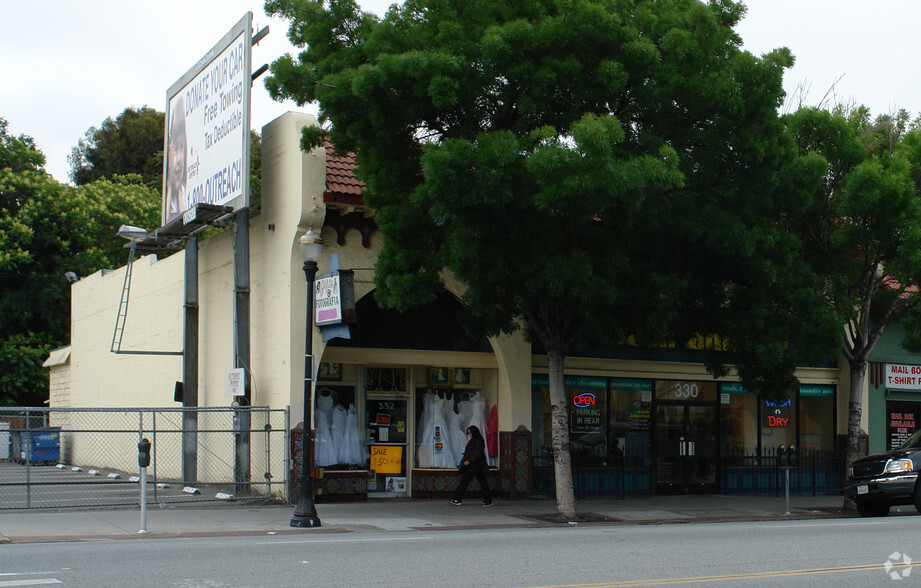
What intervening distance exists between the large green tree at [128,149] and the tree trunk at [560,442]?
39.4 meters

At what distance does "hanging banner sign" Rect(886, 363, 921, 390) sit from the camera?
24.3 metres

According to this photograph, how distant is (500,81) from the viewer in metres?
14.9

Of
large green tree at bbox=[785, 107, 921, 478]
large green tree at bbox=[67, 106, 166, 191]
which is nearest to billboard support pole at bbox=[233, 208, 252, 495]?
large green tree at bbox=[785, 107, 921, 478]

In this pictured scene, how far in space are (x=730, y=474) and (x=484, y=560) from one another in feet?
46.0

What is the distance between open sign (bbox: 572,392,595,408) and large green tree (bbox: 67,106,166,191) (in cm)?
3631

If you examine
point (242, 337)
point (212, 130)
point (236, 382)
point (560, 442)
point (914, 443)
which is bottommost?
point (914, 443)

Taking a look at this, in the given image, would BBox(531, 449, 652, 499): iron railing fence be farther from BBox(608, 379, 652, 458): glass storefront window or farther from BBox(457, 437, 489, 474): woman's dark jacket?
BBox(457, 437, 489, 474): woman's dark jacket

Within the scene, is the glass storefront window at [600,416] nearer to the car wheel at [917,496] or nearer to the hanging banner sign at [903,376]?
the car wheel at [917,496]

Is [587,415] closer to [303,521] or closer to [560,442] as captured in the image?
[560,442]

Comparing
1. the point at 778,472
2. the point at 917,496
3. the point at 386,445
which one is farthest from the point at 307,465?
the point at 778,472

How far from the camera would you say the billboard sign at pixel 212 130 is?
58.2ft

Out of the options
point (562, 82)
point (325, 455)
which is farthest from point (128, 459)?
point (562, 82)

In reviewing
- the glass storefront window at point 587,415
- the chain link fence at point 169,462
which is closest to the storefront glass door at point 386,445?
the chain link fence at point 169,462

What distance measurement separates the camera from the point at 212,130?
62.6 ft
